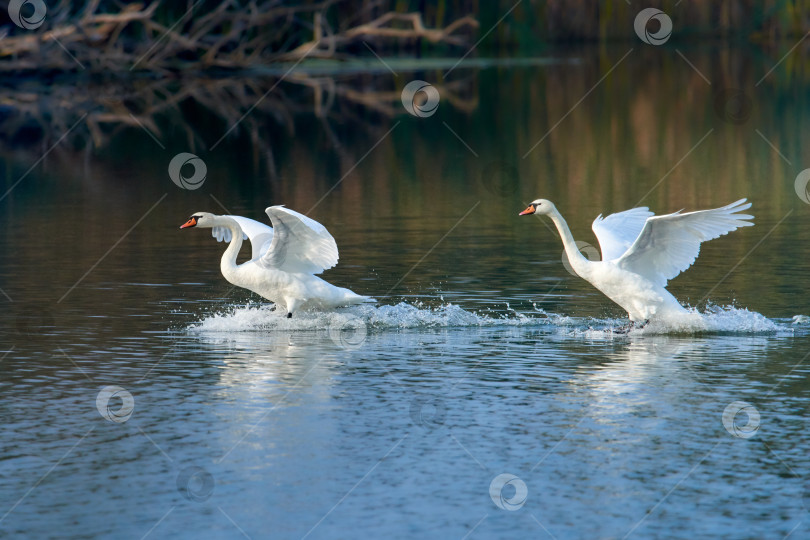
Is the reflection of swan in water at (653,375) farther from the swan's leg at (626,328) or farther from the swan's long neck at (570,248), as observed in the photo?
the swan's long neck at (570,248)

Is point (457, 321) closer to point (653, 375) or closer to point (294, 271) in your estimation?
point (294, 271)

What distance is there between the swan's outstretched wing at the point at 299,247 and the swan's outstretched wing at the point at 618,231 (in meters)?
2.74

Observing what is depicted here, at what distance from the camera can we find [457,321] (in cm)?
1315

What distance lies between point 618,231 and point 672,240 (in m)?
1.54

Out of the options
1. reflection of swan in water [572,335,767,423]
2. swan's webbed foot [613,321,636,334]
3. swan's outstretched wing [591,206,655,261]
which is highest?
swan's outstretched wing [591,206,655,261]

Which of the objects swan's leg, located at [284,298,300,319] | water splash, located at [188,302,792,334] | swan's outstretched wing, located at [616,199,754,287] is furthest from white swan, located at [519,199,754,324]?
swan's leg, located at [284,298,300,319]

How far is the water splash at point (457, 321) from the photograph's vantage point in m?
12.7

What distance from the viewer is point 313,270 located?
13523 millimetres

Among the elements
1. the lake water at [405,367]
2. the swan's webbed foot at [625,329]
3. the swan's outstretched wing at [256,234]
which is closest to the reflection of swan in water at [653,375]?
the lake water at [405,367]

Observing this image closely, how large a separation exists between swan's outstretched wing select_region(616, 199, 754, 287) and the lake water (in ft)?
1.99

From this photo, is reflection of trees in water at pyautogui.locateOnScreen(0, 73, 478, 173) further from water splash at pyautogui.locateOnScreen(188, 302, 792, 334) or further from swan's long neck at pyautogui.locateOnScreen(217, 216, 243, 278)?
water splash at pyautogui.locateOnScreen(188, 302, 792, 334)

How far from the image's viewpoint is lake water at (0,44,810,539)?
7938 mm

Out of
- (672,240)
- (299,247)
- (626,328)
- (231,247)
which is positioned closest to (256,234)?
(231,247)

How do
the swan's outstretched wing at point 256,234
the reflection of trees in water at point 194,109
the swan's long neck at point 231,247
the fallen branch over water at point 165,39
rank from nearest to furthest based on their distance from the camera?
the swan's long neck at point 231,247, the swan's outstretched wing at point 256,234, the reflection of trees in water at point 194,109, the fallen branch over water at point 165,39
